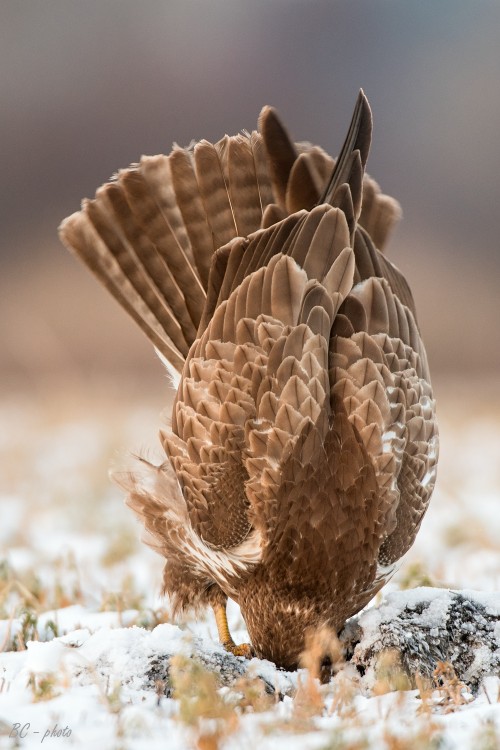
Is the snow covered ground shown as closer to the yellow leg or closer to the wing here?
the yellow leg

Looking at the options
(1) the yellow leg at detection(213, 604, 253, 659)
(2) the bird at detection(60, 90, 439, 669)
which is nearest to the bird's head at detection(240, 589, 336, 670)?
(2) the bird at detection(60, 90, 439, 669)

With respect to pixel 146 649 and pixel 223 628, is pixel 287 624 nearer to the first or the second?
pixel 146 649

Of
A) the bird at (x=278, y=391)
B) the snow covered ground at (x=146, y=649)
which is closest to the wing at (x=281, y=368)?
the bird at (x=278, y=391)

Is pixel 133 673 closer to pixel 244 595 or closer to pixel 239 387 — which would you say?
pixel 244 595

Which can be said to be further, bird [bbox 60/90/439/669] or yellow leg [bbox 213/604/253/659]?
yellow leg [bbox 213/604/253/659]

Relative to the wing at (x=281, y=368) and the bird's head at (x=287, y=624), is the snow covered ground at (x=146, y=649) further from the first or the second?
the wing at (x=281, y=368)

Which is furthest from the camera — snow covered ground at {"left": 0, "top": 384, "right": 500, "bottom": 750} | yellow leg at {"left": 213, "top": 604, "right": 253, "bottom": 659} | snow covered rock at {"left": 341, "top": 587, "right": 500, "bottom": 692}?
yellow leg at {"left": 213, "top": 604, "right": 253, "bottom": 659}
